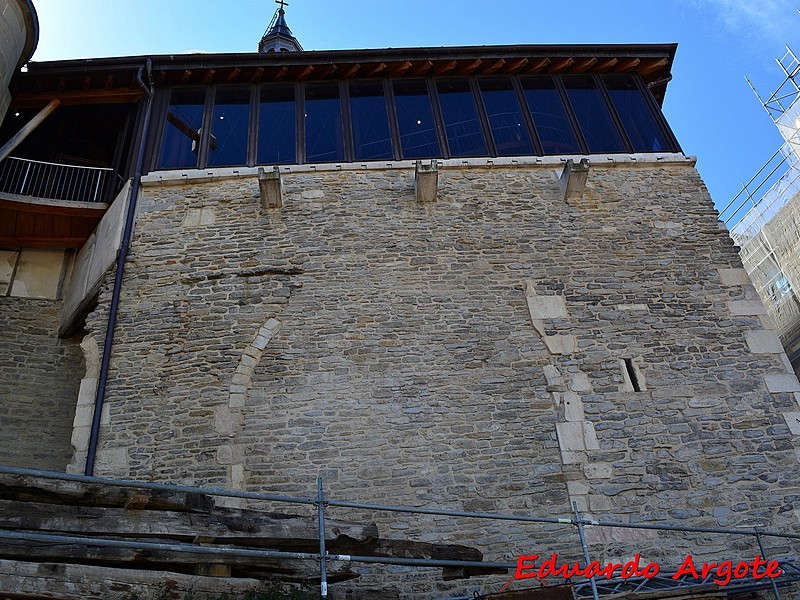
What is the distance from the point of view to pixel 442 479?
21.9 feet

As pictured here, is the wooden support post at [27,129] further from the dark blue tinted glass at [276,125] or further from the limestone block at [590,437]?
the limestone block at [590,437]

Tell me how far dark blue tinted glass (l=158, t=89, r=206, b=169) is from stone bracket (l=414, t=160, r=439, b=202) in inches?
121

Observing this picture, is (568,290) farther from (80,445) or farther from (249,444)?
(80,445)

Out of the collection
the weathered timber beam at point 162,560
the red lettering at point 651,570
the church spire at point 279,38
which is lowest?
the red lettering at point 651,570

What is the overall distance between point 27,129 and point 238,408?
5.41 m

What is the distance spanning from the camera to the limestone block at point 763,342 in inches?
301

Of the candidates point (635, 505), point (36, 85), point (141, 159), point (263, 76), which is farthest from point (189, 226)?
point (635, 505)

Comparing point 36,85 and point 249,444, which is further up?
point 36,85

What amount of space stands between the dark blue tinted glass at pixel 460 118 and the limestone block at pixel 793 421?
493cm

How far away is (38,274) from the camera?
9305mm

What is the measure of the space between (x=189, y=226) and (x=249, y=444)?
3.14 m

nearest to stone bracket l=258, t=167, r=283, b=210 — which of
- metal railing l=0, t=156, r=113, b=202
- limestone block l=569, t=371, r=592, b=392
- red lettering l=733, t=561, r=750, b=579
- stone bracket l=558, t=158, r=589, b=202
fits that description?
metal railing l=0, t=156, r=113, b=202

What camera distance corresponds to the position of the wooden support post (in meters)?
8.99

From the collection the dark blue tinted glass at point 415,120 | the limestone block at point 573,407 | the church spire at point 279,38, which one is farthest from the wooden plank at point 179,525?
the church spire at point 279,38
